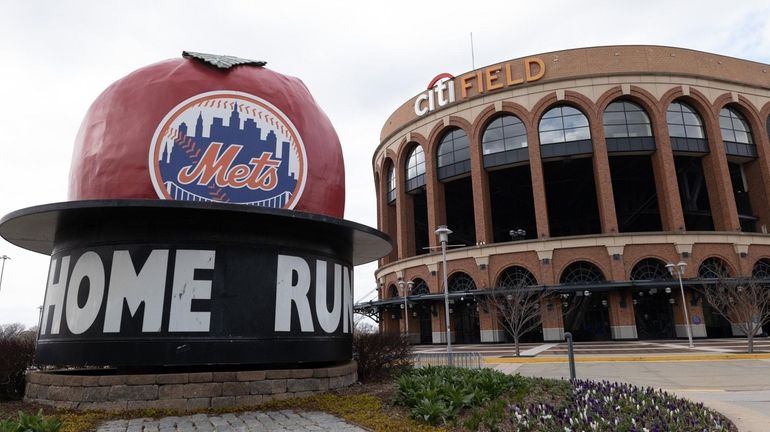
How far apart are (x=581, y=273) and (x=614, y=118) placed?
14.2 m

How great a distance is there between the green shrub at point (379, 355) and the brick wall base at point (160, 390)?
10.4 ft

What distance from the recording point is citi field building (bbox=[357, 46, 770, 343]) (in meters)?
37.9

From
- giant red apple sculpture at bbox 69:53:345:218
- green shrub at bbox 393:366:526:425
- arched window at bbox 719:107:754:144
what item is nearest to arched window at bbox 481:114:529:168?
arched window at bbox 719:107:754:144

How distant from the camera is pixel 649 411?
7.59 meters

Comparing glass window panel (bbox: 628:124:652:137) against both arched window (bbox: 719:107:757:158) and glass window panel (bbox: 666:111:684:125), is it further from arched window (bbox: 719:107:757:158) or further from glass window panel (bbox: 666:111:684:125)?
arched window (bbox: 719:107:757:158)

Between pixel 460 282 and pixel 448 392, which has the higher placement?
pixel 460 282

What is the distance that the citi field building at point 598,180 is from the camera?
37875 mm

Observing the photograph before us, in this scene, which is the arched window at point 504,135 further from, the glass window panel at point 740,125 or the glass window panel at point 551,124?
the glass window panel at point 740,125

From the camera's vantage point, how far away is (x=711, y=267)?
126 ft

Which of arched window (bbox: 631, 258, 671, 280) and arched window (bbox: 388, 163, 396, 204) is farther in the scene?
arched window (bbox: 388, 163, 396, 204)

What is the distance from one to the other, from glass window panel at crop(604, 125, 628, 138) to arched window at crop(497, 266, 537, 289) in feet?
45.9

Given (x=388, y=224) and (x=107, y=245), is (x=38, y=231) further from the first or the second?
(x=388, y=224)

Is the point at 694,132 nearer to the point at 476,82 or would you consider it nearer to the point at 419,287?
the point at 476,82

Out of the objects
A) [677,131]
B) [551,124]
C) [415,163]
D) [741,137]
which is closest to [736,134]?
[741,137]
